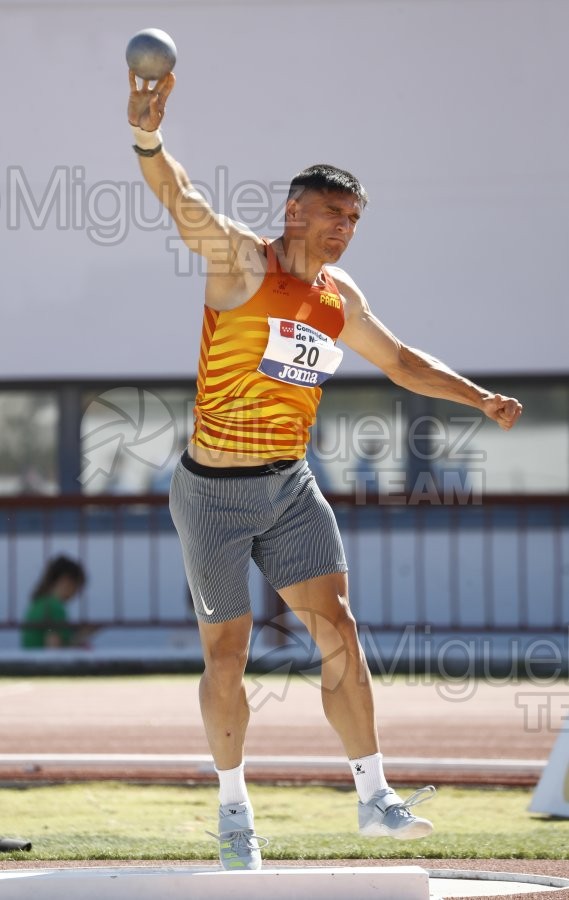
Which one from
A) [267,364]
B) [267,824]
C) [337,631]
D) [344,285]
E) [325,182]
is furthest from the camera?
[267,824]

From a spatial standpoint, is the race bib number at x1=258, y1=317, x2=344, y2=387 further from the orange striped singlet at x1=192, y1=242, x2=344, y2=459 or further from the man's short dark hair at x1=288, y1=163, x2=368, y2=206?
the man's short dark hair at x1=288, y1=163, x2=368, y2=206

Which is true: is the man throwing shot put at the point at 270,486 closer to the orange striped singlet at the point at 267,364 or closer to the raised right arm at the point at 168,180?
the orange striped singlet at the point at 267,364

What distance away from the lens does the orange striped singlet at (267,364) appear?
4.55m

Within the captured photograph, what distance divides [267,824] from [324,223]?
3053 mm

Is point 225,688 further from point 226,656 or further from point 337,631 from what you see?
point 337,631

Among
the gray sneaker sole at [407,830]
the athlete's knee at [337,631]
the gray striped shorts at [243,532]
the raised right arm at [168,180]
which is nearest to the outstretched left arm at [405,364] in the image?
the gray striped shorts at [243,532]

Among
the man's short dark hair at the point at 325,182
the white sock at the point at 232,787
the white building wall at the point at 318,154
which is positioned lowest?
the white sock at the point at 232,787

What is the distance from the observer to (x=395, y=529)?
13.1m

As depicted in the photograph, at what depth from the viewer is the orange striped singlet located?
179 inches

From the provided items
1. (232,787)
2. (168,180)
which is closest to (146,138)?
(168,180)

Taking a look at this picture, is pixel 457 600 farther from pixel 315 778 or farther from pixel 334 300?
pixel 334 300

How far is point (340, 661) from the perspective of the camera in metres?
4.80

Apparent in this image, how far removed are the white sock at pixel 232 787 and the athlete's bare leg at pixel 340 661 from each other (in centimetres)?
33

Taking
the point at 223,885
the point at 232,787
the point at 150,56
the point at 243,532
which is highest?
the point at 150,56
